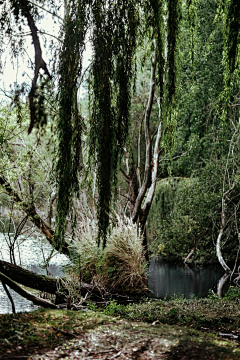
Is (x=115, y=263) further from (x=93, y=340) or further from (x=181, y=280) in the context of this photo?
(x=93, y=340)

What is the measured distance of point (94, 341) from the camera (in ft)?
6.95

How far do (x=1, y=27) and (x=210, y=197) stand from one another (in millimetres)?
6316

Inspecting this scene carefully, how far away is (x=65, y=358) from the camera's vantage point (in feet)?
6.15

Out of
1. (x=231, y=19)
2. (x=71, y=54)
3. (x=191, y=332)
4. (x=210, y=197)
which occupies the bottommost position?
(x=191, y=332)

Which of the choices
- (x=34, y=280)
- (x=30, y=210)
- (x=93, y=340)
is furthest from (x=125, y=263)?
(x=93, y=340)

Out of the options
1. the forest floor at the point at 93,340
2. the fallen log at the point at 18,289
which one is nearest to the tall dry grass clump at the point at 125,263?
the fallen log at the point at 18,289

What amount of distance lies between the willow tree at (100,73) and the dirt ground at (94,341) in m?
0.51

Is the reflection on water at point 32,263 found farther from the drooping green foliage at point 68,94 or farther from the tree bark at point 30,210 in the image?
the drooping green foliage at point 68,94

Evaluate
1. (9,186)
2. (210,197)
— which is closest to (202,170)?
(210,197)

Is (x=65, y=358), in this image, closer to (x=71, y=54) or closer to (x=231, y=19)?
(x=71, y=54)

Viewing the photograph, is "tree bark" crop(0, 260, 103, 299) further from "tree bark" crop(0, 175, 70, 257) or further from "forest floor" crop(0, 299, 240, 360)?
"forest floor" crop(0, 299, 240, 360)

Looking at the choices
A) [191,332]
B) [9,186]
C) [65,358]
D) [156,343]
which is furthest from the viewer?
[9,186]

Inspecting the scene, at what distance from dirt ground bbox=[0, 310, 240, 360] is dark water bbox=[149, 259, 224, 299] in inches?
115

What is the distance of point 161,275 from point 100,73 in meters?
5.91
